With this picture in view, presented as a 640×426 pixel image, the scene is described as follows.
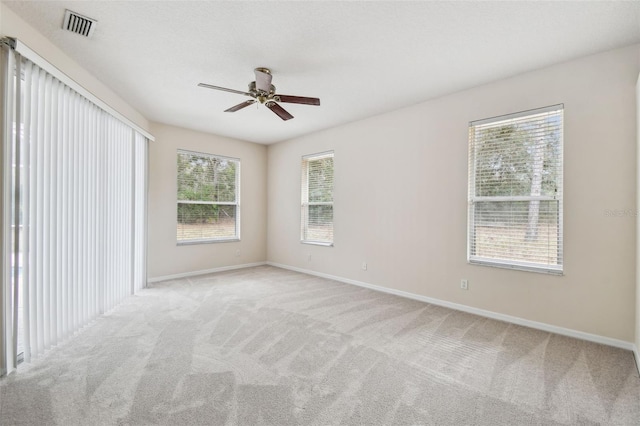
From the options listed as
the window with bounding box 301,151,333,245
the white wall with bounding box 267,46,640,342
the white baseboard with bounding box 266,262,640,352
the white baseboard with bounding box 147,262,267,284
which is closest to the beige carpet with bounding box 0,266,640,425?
the white baseboard with bounding box 266,262,640,352

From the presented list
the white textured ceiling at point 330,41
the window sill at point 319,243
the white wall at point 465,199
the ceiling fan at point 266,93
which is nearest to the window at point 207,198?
the white wall at point 465,199

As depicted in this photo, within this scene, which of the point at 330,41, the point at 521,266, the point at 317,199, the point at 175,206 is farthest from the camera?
the point at 317,199

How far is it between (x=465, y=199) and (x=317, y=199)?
279cm

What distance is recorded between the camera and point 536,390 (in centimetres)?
201

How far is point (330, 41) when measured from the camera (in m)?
2.56

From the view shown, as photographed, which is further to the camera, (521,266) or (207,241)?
(207,241)

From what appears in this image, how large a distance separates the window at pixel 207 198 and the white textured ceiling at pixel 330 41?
1866 millimetres

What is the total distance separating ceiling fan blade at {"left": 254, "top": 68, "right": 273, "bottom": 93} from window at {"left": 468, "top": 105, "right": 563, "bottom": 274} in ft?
8.09

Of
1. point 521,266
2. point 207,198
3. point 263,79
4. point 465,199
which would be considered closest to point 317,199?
point 207,198

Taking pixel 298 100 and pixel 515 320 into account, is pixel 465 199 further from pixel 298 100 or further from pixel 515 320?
pixel 298 100

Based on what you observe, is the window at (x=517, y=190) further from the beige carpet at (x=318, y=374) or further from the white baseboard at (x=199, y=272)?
the white baseboard at (x=199, y=272)

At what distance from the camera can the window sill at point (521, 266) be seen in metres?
2.95

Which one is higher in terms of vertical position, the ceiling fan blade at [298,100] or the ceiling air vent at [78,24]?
the ceiling air vent at [78,24]

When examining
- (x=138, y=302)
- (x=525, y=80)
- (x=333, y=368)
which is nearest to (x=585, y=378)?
(x=333, y=368)
